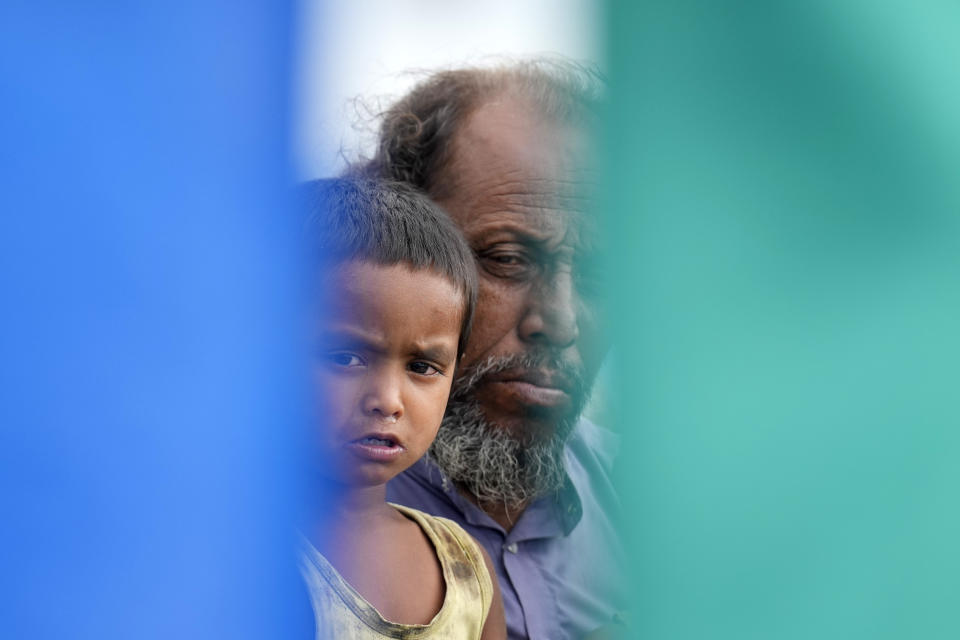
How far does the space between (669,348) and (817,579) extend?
21 cm

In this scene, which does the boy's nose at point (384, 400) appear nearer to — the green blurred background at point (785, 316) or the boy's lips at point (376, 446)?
the boy's lips at point (376, 446)

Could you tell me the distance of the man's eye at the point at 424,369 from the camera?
68 cm

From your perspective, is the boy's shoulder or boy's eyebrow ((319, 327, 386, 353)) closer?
boy's eyebrow ((319, 327, 386, 353))

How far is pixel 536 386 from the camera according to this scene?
0.78 meters

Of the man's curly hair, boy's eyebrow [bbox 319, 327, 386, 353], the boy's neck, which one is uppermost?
the man's curly hair

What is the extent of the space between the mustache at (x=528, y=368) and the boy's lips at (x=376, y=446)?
107 millimetres

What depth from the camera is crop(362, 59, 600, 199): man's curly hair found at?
2.45 ft

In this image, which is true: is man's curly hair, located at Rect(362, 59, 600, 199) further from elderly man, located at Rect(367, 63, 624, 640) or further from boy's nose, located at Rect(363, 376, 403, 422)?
boy's nose, located at Rect(363, 376, 403, 422)

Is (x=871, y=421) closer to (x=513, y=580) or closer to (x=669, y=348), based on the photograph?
(x=669, y=348)

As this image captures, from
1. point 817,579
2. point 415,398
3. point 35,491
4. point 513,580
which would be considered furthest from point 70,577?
point 817,579

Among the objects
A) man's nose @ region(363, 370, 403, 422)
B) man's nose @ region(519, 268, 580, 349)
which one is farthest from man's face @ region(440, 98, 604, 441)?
man's nose @ region(363, 370, 403, 422)

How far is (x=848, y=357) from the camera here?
2.24 ft

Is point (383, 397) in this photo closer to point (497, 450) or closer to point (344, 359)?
point (344, 359)

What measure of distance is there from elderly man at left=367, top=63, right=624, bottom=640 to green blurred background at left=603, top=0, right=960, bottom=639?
0.07m
